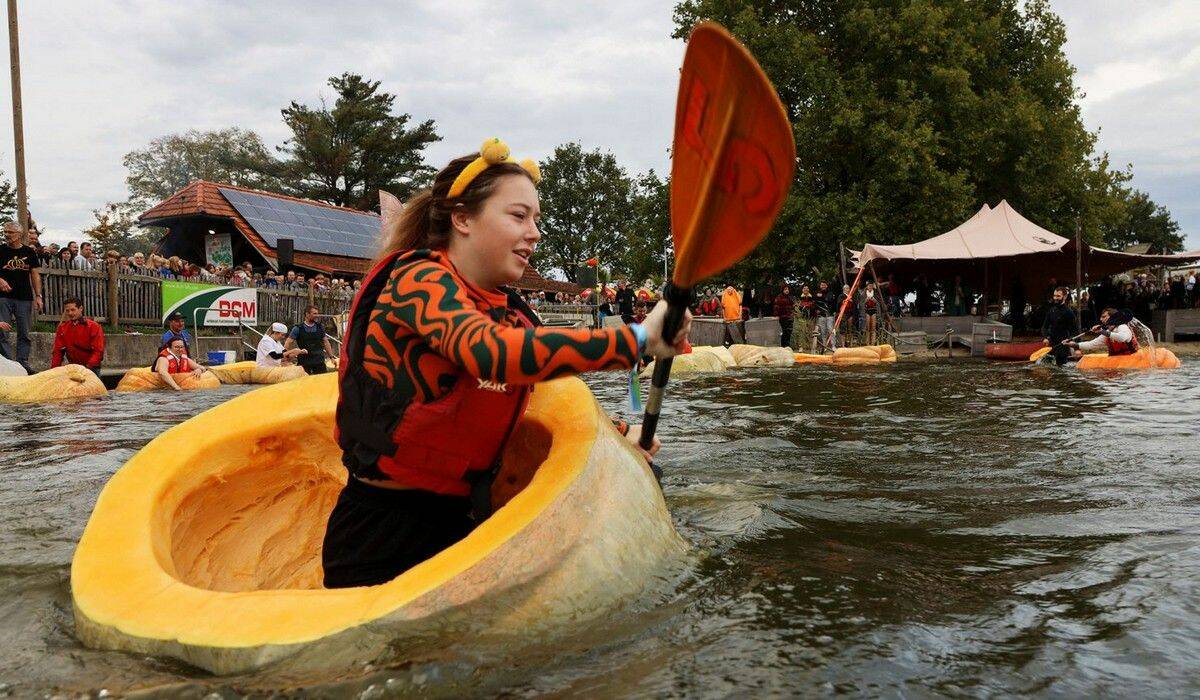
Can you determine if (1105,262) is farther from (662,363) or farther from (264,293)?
(662,363)

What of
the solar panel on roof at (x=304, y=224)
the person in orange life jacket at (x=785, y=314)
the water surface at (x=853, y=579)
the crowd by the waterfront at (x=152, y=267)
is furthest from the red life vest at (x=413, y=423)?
the solar panel on roof at (x=304, y=224)

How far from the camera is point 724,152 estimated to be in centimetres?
194

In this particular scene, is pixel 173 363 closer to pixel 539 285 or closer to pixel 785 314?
pixel 785 314

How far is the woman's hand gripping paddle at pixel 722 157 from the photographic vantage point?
184 centimetres

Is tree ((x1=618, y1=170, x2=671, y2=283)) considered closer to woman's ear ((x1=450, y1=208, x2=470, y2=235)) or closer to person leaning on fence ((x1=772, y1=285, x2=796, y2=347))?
person leaning on fence ((x1=772, y1=285, x2=796, y2=347))

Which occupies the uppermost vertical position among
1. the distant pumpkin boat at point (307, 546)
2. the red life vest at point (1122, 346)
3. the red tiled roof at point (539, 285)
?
the red tiled roof at point (539, 285)

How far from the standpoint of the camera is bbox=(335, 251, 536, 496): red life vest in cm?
210

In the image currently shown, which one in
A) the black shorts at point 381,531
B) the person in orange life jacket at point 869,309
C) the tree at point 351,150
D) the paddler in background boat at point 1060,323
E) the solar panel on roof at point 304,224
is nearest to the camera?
the black shorts at point 381,531

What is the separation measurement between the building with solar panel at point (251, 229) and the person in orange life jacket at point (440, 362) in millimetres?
24717

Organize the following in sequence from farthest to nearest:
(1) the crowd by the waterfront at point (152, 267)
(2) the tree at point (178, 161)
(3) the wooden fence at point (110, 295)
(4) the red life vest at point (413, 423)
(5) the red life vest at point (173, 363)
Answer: (2) the tree at point (178, 161)
(1) the crowd by the waterfront at point (152, 267)
(3) the wooden fence at point (110, 295)
(5) the red life vest at point (173, 363)
(4) the red life vest at point (413, 423)

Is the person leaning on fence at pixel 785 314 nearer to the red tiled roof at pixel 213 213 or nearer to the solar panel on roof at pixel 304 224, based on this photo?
the solar panel on roof at pixel 304 224

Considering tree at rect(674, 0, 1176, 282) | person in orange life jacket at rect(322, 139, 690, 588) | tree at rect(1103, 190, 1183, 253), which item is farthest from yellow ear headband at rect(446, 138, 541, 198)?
tree at rect(1103, 190, 1183, 253)

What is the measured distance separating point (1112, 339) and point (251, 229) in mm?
23582

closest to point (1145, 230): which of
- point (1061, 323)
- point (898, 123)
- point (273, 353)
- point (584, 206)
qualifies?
point (584, 206)
